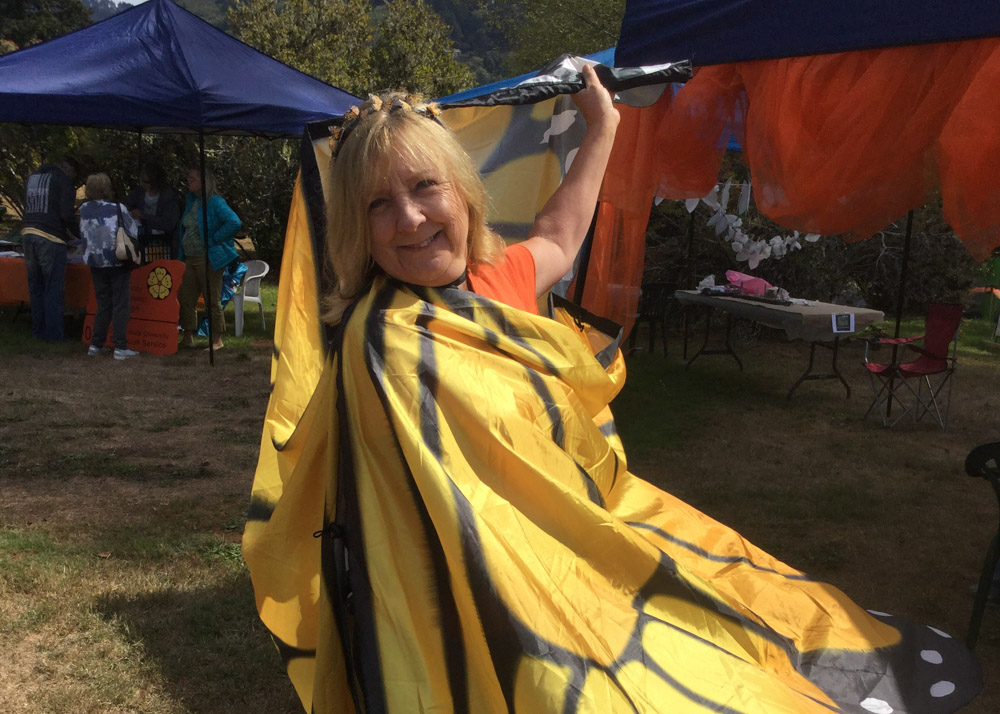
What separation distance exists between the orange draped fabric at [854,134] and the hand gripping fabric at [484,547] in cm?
197

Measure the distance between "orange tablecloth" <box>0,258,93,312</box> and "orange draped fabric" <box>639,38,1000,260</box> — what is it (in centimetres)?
665

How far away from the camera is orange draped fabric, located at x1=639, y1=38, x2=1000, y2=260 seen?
295 cm

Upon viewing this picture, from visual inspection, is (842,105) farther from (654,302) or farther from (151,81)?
(654,302)

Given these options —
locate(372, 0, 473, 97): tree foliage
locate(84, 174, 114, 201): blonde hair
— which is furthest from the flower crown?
locate(372, 0, 473, 97): tree foliage

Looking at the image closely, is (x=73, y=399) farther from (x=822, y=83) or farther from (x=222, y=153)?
(x=222, y=153)

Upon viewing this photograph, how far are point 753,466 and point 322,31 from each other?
638 inches

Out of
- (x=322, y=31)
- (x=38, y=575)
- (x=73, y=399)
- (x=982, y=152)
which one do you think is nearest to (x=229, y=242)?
(x=73, y=399)

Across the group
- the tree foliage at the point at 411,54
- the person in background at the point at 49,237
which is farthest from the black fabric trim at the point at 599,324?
the tree foliage at the point at 411,54

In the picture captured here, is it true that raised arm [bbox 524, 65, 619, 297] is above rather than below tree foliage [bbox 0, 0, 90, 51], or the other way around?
below

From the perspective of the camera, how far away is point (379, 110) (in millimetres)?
1756

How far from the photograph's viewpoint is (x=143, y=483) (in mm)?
4574

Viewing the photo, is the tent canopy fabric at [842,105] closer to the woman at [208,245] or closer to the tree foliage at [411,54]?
the woman at [208,245]

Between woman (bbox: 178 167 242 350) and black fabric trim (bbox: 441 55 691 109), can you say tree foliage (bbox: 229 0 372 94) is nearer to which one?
woman (bbox: 178 167 242 350)

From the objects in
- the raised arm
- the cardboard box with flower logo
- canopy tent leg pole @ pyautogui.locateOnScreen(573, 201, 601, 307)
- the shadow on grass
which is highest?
the raised arm
